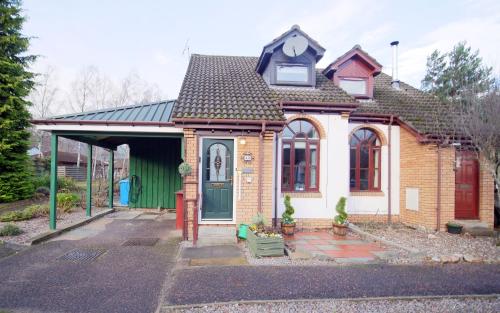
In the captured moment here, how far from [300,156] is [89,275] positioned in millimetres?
6379

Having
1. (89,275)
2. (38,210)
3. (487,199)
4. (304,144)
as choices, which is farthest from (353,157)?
(38,210)

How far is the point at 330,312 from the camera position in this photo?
12.7ft

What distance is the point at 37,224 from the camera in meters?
9.09

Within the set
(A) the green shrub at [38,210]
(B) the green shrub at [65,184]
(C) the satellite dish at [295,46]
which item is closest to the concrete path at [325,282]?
(C) the satellite dish at [295,46]

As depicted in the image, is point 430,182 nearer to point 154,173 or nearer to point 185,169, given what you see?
point 185,169

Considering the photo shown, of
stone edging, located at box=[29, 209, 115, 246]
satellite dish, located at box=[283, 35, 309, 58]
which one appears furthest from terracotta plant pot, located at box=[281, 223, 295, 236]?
stone edging, located at box=[29, 209, 115, 246]

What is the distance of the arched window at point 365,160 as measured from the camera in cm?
1001

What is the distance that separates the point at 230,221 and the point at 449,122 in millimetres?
7595

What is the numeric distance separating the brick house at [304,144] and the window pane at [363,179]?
37 mm

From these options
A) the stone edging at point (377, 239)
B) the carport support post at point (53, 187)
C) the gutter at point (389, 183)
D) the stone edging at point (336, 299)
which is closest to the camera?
the stone edging at point (336, 299)

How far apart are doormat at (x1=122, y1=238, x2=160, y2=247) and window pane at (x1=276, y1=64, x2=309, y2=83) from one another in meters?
6.46

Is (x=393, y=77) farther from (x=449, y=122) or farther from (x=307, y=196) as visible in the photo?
(x=307, y=196)

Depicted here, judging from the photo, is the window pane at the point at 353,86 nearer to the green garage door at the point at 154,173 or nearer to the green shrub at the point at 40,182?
the green garage door at the point at 154,173

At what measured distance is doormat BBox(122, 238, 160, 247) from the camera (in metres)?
7.36
